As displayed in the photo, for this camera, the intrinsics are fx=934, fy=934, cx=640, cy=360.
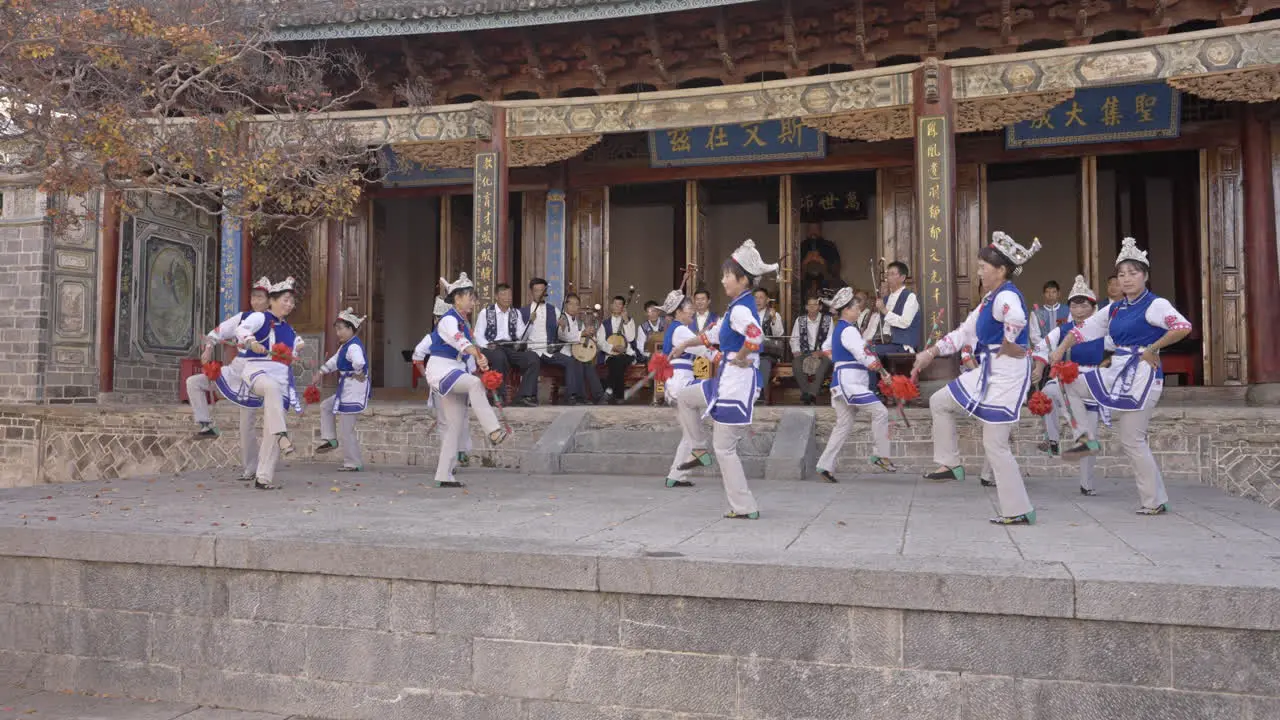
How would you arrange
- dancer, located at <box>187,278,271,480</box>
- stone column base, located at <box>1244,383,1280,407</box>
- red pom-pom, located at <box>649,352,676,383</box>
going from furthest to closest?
stone column base, located at <box>1244,383,1280,407</box> < dancer, located at <box>187,278,271,480</box> < red pom-pom, located at <box>649,352,676,383</box>

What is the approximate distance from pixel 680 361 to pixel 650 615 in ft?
14.9

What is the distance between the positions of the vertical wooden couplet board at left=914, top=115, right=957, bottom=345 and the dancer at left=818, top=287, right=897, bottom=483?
1.82 meters

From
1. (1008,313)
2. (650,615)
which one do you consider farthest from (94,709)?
(1008,313)

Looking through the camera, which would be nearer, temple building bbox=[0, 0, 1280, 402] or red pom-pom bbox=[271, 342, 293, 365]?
red pom-pom bbox=[271, 342, 293, 365]

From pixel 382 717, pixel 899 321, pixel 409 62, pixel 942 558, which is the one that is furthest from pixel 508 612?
pixel 409 62

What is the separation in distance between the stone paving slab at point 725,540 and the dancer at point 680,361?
355 millimetres

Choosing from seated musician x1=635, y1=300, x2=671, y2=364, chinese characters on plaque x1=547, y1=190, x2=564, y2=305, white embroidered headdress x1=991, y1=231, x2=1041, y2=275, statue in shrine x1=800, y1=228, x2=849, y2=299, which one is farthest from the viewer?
statue in shrine x1=800, y1=228, x2=849, y2=299

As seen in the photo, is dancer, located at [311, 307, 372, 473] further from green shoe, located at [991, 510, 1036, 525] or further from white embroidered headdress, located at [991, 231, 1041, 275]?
green shoe, located at [991, 510, 1036, 525]

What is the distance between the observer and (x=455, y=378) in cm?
733

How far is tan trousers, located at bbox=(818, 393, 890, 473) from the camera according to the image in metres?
7.95

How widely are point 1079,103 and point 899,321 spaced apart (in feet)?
13.7

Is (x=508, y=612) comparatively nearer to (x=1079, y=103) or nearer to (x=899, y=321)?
(x=899, y=321)

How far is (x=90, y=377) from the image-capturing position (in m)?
13.0

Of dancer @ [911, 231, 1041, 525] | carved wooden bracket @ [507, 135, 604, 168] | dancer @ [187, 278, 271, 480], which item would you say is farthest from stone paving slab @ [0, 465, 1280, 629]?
carved wooden bracket @ [507, 135, 604, 168]
